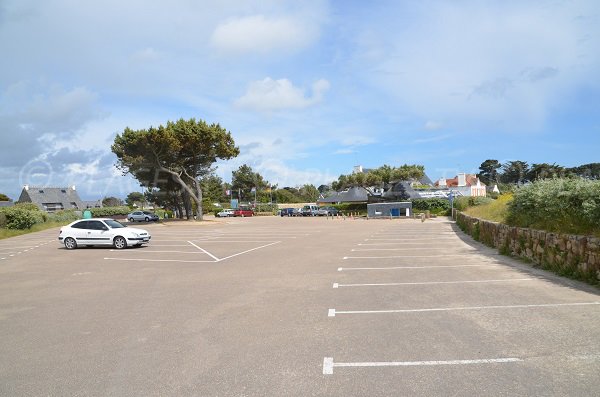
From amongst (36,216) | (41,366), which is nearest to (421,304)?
(41,366)

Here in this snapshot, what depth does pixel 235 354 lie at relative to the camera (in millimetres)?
5820

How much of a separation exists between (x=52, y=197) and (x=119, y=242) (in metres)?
91.4

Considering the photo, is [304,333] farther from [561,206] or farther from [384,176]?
[384,176]

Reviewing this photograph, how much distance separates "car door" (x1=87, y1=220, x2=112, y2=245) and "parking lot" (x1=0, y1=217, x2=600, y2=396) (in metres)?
8.32

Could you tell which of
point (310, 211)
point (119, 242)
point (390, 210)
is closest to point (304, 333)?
point (119, 242)

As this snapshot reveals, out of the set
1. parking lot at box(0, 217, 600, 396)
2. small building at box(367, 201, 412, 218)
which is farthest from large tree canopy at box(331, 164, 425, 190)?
parking lot at box(0, 217, 600, 396)

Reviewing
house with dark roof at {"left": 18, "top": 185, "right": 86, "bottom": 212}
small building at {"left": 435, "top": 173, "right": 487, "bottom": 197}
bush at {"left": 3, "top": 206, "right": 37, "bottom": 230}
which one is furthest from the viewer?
house with dark roof at {"left": 18, "top": 185, "right": 86, "bottom": 212}

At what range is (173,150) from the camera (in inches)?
1858

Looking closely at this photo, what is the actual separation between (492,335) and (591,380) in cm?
166

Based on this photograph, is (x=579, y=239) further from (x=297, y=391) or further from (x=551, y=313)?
(x=297, y=391)

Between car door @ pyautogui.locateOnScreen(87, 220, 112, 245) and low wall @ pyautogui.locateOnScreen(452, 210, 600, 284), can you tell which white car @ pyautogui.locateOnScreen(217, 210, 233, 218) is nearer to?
car door @ pyautogui.locateOnScreen(87, 220, 112, 245)

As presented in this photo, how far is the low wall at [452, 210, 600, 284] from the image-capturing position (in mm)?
9812

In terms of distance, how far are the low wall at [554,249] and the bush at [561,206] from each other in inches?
12.3

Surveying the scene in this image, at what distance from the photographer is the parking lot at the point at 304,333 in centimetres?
487
